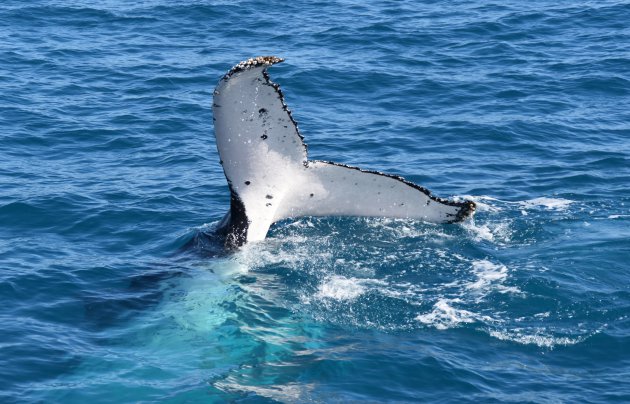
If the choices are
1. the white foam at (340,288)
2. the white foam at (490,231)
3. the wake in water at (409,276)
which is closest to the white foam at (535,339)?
the wake in water at (409,276)

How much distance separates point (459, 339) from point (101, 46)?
20816mm

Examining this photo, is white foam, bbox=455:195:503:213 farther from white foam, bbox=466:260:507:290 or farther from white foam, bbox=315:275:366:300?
white foam, bbox=315:275:366:300

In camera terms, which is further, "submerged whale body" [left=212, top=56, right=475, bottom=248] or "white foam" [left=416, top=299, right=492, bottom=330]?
"white foam" [left=416, top=299, right=492, bottom=330]

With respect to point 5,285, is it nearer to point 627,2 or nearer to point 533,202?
point 533,202

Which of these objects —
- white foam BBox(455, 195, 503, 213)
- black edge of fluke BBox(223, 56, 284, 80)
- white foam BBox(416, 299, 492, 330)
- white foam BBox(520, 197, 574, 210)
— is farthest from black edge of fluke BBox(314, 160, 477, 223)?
white foam BBox(520, 197, 574, 210)

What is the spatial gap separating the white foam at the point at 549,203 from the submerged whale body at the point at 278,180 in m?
5.12

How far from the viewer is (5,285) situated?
15.6m

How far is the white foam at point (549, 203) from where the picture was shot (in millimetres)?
18453

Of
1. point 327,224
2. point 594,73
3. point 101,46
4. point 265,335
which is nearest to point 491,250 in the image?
point 327,224

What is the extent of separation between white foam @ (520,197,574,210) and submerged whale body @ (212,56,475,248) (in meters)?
5.12

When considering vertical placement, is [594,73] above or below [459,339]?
above

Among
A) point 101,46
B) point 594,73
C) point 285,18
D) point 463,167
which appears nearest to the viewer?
point 463,167

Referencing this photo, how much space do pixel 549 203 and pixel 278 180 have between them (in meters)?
7.08

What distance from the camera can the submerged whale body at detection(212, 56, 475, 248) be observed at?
491 inches
